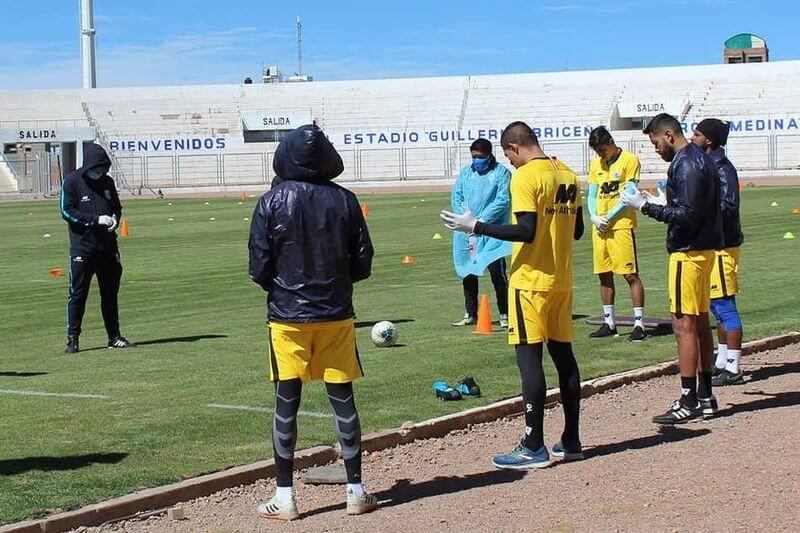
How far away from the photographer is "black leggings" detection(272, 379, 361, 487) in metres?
6.96

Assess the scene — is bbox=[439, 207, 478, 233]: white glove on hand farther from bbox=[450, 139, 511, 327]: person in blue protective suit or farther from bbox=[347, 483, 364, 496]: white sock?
bbox=[450, 139, 511, 327]: person in blue protective suit

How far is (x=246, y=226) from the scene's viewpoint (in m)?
33.6

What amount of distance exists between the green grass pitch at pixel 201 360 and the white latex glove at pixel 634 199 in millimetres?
1851

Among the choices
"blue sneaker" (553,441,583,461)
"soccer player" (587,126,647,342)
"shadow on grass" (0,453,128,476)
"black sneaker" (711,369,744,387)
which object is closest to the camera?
"shadow on grass" (0,453,128,476)

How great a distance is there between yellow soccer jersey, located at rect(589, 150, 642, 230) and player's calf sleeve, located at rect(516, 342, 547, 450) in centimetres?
471

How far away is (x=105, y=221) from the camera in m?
12.5

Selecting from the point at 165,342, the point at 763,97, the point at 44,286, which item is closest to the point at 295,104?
Result: the point at 763,97

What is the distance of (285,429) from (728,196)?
178 inches

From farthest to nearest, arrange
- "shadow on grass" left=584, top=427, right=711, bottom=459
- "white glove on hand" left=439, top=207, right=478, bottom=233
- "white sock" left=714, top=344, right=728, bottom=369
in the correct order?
1. "white sock" left=714, top=344, right=728, bottom=369
2. "shadow on grass" left=584, top=427, right=711, bottom=459
3. "white glove on hand" left=439, top=207, right=478, bottom=233

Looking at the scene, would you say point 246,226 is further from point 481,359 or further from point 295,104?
point 295,104

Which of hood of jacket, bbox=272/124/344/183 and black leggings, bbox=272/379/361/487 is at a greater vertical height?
hood of jacket, bbox=272/124/344/183

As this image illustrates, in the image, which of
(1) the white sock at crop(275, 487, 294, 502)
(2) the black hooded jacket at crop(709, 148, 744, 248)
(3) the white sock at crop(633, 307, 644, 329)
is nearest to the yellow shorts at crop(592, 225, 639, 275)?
(3) the white sock at crop(633, 307, 644, 329)

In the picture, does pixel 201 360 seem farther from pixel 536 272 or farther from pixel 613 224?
pixel 536 272

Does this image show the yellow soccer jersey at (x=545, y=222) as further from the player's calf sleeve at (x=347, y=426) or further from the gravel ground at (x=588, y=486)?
the player's calf sleeve at (x=347, y=426)
